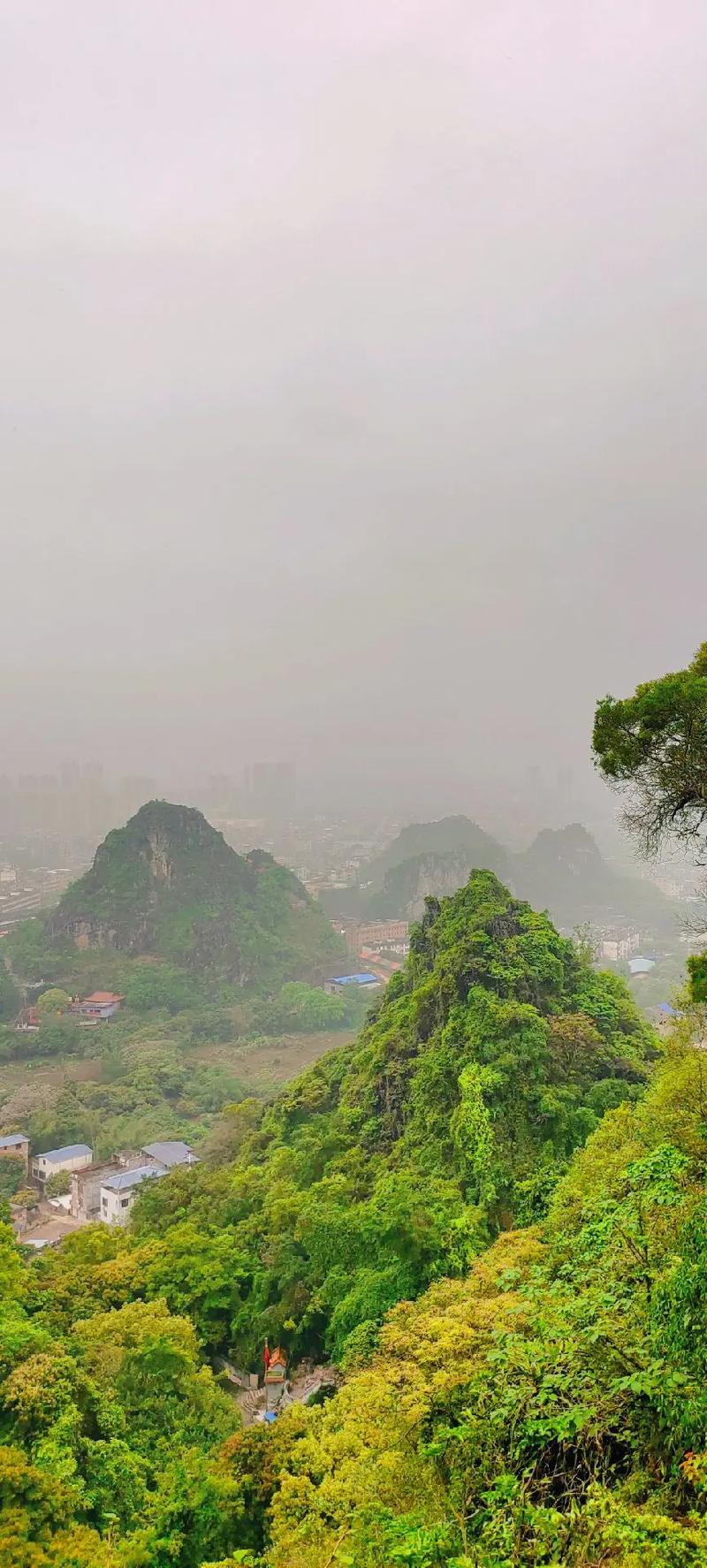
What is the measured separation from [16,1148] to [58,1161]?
1.85 metres

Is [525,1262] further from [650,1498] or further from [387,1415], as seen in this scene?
[650,1498]

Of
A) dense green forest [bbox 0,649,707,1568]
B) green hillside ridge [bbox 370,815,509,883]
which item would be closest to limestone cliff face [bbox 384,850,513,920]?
green hillside ridge [bbox 370,815,509,883]

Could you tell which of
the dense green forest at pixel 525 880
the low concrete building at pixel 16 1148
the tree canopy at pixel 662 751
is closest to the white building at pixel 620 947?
the dense green forest at pixel 525 880

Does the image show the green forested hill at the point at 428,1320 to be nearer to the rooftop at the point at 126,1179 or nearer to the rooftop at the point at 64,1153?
the rooftop at the point at 126,1179

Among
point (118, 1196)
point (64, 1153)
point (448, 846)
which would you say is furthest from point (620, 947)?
point (118, 1196)

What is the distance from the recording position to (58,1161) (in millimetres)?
28781

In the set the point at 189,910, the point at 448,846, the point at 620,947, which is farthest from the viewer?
the point at 448,846

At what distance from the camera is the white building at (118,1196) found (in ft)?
82.4

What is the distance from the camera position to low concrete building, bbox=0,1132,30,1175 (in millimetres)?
28531

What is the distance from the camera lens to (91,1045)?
4291 centimetres

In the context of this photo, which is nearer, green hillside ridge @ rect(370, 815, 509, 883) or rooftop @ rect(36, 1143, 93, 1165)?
rooftop @ rect(36, 1143, 93, 1165)

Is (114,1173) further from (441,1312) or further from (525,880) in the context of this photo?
(525,880)

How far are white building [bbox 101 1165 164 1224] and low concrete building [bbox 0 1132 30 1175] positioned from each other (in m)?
4.92

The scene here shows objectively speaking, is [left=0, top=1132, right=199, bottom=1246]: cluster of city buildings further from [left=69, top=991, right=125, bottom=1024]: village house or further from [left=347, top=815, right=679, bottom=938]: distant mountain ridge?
[left=347, top=815, right=679, bottom=938]: distant mountain ridge
